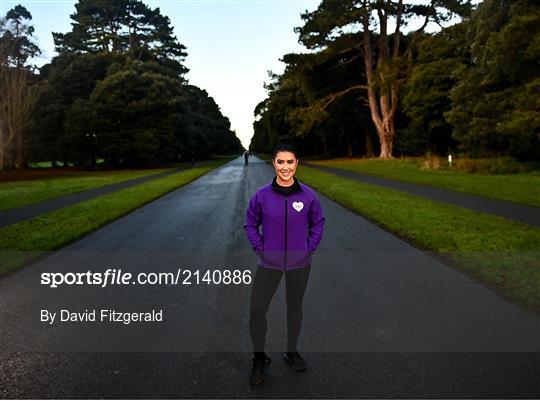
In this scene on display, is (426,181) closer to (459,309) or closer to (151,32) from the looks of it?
(459,309)

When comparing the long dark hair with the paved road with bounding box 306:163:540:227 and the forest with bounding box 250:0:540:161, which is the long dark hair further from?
the forest with bounding box 250:0:540:161

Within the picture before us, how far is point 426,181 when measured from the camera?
2061 cm

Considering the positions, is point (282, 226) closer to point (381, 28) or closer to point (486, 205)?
point (486, 205)

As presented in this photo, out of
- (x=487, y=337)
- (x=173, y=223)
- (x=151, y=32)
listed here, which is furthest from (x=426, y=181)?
(x=151, y=32)

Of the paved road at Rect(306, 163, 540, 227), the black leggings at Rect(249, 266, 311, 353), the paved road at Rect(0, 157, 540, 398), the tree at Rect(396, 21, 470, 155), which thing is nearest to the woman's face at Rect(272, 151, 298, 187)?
the black leggings at Rect(249, 266, 311, 353)

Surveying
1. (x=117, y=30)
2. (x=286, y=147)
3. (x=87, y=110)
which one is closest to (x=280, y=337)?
(x=286, y=147)

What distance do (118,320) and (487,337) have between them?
3716 mm

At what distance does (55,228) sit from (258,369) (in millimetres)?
8303

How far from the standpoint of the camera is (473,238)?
26.7 feet

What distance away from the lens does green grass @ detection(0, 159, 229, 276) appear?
24.4ft

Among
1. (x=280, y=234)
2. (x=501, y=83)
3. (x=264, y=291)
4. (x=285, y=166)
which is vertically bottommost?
(x=264, y=291)

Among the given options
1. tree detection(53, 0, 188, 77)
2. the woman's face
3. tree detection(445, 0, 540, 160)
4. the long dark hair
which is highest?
tree detection(53, 0, 188, 77)

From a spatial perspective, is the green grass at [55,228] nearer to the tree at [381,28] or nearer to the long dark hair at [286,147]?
the long dark hair at [286,147]

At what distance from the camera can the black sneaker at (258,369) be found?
3.13 m
